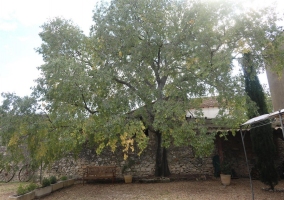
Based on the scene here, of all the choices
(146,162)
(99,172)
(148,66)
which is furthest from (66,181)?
(148,66)

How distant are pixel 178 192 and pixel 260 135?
11.5ft

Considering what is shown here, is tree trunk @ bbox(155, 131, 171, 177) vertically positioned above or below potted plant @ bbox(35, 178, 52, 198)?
above

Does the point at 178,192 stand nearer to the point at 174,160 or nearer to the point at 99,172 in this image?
the point at 174,160

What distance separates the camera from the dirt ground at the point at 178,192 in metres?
7.30

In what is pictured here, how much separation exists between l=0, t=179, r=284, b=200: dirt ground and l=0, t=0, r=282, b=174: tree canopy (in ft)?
5.09

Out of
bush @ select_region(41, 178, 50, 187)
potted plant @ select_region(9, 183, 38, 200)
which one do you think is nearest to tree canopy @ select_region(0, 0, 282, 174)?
bush @ select_region(41, 178, 50, 187)

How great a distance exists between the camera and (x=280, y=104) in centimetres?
1123

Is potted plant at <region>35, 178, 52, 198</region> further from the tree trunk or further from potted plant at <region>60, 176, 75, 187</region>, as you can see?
the tree trunk

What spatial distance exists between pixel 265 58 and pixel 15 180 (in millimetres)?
14707

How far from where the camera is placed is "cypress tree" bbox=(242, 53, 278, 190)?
7.58 metres

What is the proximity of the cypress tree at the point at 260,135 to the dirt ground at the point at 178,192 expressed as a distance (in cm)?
61

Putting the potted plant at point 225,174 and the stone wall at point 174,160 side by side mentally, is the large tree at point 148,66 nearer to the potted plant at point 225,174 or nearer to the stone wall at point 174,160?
the potted plant at point 225,174

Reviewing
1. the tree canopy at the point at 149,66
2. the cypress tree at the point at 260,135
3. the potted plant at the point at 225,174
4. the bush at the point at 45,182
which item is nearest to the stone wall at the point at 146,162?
the potted plant at the point at 225,174

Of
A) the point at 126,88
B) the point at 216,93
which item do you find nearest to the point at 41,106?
the point at 126,88
